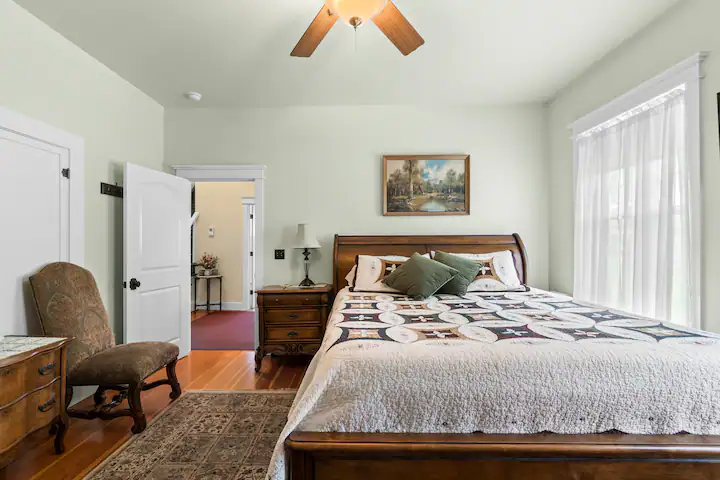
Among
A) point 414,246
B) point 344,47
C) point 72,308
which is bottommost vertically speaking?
point 72,308

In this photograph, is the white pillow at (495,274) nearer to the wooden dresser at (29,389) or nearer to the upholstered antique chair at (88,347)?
the upholstered antique chair at (88,347)

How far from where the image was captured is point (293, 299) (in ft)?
11.6

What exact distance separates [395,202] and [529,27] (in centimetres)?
197

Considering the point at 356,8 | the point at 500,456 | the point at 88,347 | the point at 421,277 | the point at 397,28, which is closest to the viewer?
the point at 500,456

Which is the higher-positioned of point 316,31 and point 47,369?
point 316,31

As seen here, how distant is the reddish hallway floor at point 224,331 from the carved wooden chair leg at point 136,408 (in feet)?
6.27

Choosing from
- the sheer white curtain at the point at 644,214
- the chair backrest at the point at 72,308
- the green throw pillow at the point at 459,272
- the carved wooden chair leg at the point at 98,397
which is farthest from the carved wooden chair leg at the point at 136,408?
the sheer white curtain at the point at 644,214

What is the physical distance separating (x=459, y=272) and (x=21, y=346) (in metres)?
2.85

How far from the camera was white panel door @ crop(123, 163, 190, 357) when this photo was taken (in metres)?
3.21

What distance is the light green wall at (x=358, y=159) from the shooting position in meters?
4.03

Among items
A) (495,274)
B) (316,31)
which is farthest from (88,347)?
(495,274)

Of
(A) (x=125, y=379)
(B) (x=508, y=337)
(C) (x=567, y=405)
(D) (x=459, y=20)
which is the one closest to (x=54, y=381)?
(A) (x=125, y=379)

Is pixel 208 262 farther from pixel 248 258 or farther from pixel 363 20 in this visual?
pixel 363 20

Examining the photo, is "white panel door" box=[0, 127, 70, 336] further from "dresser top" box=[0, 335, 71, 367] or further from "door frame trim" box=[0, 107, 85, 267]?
"dresser top" box=[0, 335, 71, 367]
